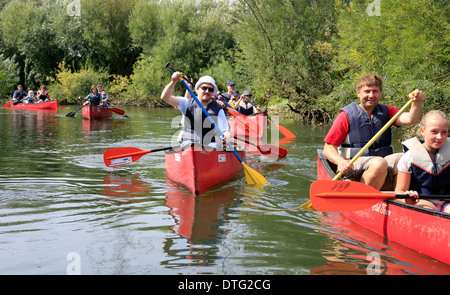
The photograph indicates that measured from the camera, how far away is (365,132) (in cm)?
473

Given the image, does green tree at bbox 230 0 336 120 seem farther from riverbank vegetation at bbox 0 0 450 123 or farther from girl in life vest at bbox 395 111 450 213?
girl in life vest at bbox 395 111 450 213

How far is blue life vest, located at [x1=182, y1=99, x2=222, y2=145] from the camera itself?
6.48 m

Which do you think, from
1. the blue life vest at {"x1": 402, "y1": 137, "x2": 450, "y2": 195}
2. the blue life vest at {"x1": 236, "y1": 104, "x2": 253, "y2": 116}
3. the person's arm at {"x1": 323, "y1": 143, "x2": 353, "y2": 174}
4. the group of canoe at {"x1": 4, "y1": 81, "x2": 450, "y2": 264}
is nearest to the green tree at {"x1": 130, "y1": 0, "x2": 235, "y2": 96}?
the blue life vest at {"x1": 236, "y1": 104, "x2": 253, "y2": 116}

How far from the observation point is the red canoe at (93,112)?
17188 mm

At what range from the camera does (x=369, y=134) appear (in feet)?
15.5

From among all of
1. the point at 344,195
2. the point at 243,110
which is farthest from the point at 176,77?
the point at 243,110

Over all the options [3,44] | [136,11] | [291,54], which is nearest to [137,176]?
[291,54]

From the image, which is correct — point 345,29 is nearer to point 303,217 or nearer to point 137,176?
point 137,176

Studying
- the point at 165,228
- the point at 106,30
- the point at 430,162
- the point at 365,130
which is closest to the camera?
the point at 430,162

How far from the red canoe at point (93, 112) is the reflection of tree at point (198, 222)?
11.4m

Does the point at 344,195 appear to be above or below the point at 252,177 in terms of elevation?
above

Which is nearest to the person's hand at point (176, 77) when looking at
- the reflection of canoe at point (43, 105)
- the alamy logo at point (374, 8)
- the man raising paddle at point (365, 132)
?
the man raising paddle at point (365, 132)

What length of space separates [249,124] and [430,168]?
26.8ft

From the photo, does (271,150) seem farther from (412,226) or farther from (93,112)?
(93,112)
